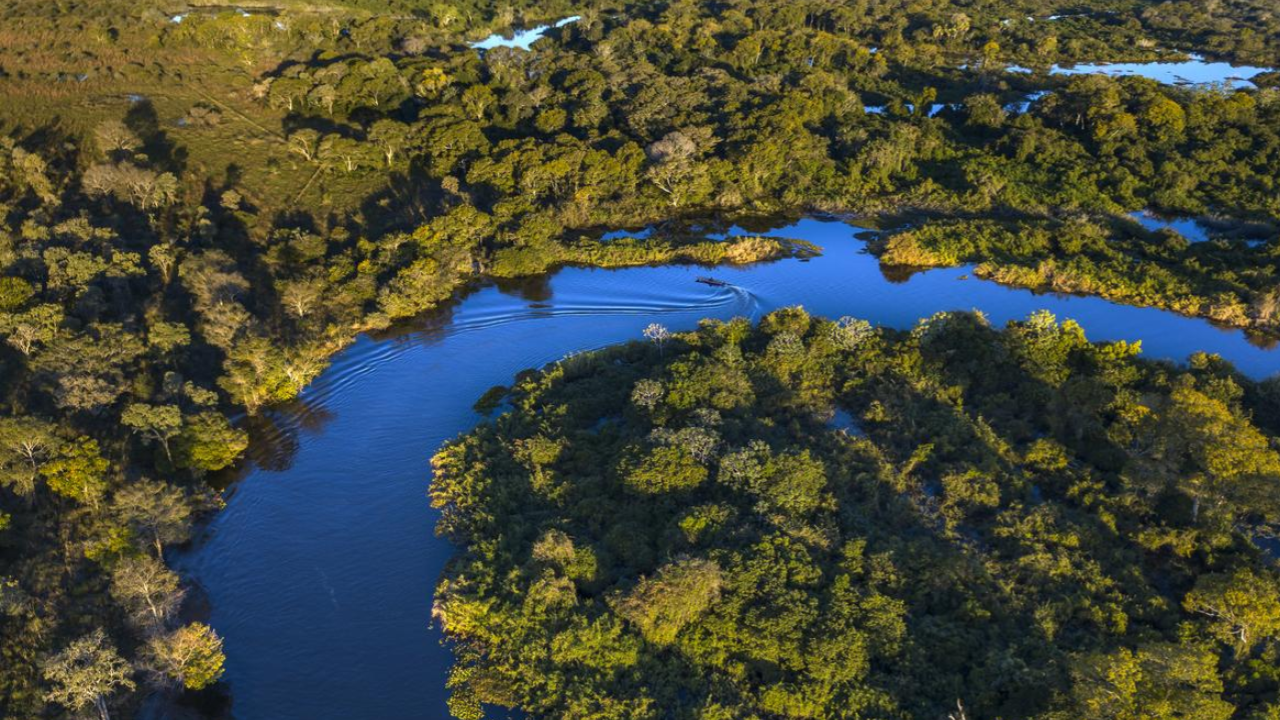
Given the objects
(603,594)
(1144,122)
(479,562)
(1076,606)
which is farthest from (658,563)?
(1144,122)

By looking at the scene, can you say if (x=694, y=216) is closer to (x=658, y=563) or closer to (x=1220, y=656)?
(x=658, y=563)

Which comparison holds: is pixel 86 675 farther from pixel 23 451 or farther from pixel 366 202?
pixel 366 202

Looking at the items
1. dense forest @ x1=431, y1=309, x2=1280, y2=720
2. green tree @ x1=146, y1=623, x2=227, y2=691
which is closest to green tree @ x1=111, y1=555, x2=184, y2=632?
green tree @ x1=146, y1=623, x2=227, y2=691

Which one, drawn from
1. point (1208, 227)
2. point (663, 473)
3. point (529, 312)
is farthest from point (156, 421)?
point (1208, 227)

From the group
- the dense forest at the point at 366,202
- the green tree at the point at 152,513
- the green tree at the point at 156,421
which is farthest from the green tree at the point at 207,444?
the green tree at the point at 152,513

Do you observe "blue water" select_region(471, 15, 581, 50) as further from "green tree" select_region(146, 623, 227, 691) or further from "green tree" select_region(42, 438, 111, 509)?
"green tree" select_region(146, 623, 227, 691)

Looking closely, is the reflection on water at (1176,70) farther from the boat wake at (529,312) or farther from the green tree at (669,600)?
the green tree at (669,600)
